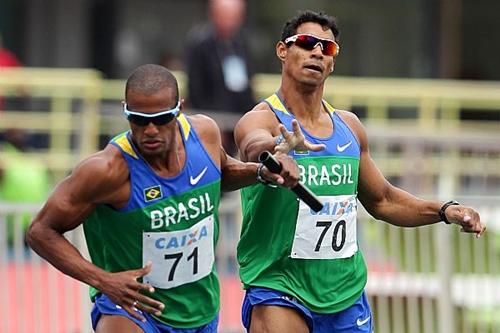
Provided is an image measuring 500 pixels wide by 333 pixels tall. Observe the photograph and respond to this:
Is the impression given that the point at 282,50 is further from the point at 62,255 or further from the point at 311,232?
the point at 62,255

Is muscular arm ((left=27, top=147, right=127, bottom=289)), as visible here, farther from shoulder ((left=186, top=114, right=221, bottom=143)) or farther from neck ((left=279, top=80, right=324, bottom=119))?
neck ((left=279, top=80, right=324, bottom=119))

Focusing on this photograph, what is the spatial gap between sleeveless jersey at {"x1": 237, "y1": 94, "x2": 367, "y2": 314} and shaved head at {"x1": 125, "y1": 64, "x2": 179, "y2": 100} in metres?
0.80

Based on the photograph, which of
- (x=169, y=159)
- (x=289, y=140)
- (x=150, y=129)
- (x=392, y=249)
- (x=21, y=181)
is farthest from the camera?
(x=21, y=181)

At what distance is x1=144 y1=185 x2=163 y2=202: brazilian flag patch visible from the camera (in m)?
7.20

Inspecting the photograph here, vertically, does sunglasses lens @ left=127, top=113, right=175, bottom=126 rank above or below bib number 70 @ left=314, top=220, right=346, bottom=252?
above

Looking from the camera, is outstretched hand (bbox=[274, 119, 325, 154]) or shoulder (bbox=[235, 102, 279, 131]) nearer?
outstretched hand (bbox=[274, 119, 325, 154])

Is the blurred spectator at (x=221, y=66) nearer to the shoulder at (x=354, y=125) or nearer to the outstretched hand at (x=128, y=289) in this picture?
the shoulder at (x=354, y=125)

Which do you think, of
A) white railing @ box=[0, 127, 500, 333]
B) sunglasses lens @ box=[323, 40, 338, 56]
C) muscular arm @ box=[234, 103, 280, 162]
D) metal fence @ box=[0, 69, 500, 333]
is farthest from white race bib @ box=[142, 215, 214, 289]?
white railing @ box=[0, 127, 500, 333]

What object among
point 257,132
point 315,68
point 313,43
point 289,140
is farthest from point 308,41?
point 289,140

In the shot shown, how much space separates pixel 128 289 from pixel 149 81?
1.09 metres

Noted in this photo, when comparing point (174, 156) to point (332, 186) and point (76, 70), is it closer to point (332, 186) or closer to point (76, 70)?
point (332, 186)

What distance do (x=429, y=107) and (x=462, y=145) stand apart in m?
2.37

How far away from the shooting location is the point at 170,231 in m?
7.25

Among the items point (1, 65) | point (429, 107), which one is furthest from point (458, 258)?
point (1, 65)
